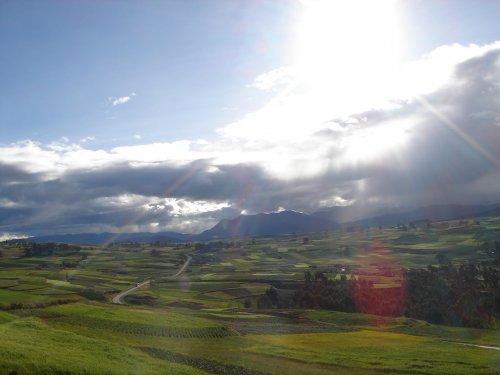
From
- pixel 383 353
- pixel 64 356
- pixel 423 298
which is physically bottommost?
pixel 423 298

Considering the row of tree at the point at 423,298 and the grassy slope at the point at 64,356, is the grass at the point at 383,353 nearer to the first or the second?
the grassy slope at the point at 64,356

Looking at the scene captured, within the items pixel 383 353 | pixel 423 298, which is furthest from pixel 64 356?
pixel 423 298

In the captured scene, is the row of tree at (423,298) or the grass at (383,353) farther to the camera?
the row of tree at (423,298)

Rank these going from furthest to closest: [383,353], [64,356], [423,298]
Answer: [423,298] < [383,353] < [64,356]

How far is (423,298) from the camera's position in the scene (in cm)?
13862

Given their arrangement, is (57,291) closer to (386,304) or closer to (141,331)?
(141,331)

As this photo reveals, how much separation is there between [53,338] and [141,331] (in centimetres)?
2057

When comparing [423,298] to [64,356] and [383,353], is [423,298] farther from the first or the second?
[64,356]

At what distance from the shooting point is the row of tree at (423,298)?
127625mm

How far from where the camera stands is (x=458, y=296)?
436 ft

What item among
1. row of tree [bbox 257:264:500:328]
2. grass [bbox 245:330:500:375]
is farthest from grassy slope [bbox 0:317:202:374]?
row of tree [bbox 257:264:500:328]

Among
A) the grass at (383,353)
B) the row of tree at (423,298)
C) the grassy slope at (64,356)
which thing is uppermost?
the grassy slope at (64,356)

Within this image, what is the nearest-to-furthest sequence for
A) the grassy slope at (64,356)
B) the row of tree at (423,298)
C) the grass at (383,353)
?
the grassy slope at (64,356) < the grass at (383,353) < the row of tree at (423,298)

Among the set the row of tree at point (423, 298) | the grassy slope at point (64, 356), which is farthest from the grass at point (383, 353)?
the row of tree at point (423, 298)
